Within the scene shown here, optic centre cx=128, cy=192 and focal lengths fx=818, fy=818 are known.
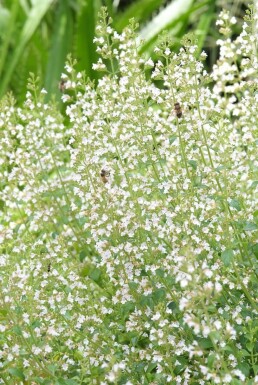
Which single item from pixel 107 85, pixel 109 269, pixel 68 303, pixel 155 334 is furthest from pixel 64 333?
pixel 107 85

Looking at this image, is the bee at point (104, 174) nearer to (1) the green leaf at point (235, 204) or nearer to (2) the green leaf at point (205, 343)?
(1) the green leaf at point (235, 204)

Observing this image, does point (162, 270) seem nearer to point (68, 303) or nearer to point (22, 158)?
point (68, 303)

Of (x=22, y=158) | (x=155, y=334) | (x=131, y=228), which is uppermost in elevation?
(x=22, y=158)

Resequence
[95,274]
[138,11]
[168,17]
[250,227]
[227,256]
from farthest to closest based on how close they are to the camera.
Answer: [138,11] → [168,17] → [95,274] → [250,227] → [227,256]

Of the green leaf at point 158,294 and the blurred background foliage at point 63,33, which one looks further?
the blurred background foliage at point 63,33

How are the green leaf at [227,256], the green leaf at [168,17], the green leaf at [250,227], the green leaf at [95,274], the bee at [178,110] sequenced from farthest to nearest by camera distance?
the green leaf at [168,17] < the green leaf at [95,274] < the bee at [178,110] < the green leaf at [250,227] < the green leaf at [227,256]

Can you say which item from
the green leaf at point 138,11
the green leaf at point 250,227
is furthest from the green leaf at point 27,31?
the green leaf at point 250,227

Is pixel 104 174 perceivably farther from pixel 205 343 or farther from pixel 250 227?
pixel 205 343

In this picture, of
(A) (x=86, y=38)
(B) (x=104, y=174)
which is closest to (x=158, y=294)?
(B) (x=104, y=174)
